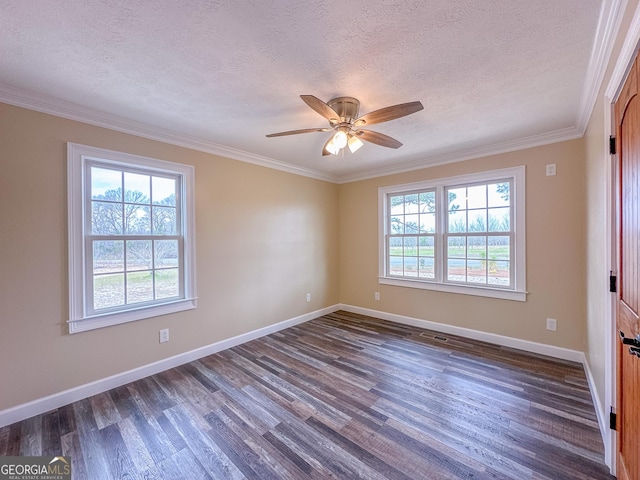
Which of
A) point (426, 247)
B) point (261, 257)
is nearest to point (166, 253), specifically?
point (261, 257)

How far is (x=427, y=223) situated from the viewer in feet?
13.4

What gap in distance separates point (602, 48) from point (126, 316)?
408 cm

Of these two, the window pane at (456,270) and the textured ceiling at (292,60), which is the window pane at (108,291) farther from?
the window pane at (456,270)

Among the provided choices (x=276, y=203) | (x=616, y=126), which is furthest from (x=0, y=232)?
(x=616, y=126)

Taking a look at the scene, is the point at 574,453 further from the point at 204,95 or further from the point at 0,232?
the point at 0,232

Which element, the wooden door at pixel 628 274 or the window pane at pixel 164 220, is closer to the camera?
the wooden door at pixel 628 274

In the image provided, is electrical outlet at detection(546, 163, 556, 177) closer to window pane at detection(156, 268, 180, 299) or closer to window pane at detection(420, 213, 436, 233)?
window pane at detection(420, 213, 436, 233)

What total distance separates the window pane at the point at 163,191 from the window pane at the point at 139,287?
775mm

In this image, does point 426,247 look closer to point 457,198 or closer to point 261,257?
point 457,198

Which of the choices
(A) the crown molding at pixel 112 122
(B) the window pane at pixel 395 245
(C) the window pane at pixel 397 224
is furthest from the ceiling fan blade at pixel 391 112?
(B) the window pane at pixel 395 245

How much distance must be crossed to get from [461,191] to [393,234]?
118 centimetres

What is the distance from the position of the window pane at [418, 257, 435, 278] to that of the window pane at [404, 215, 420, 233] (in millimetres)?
460

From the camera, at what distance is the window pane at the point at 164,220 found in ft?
9.51

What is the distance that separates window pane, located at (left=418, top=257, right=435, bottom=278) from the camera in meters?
4.03
